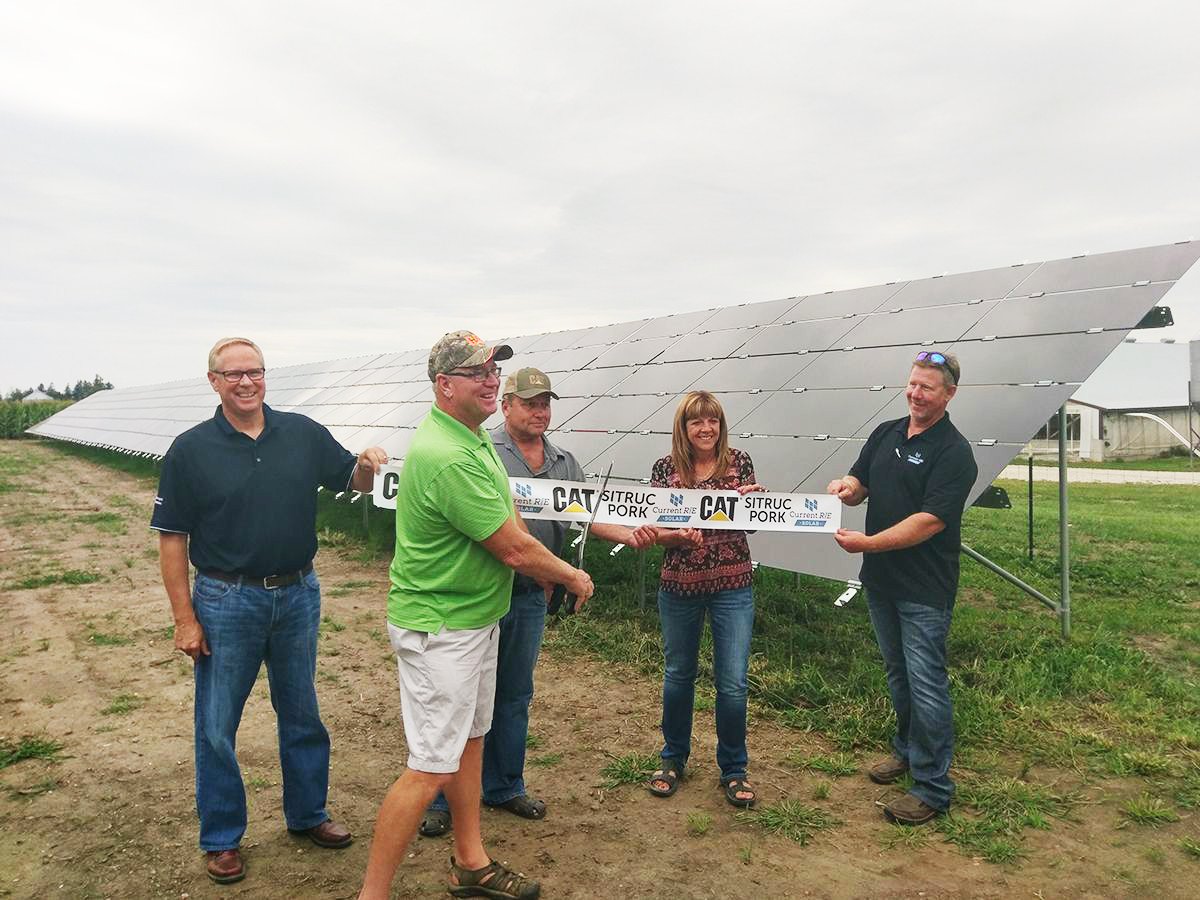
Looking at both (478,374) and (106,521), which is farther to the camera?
(106,521)

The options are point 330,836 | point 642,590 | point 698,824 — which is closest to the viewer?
point 330,836

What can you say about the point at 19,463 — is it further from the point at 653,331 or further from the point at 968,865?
the point at 968,865

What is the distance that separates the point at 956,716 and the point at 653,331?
27.3ft

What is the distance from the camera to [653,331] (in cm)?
1245

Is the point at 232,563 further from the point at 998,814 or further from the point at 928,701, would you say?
the point at 998,814

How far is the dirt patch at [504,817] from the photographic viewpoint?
3434mm

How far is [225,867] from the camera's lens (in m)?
3.45

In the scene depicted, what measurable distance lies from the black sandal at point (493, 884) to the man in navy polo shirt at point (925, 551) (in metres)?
1.79

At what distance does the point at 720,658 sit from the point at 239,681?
87.0 inches

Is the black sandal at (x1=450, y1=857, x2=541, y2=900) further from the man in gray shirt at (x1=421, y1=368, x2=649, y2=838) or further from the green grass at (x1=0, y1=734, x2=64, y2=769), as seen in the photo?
the green grass at (x1=0, y1=734, x2=64, y2=769)

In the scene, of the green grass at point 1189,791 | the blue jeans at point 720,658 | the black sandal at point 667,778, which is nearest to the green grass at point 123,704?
the black sandal at point 667,778

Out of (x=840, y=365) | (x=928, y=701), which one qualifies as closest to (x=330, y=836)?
(x=928, y=701)

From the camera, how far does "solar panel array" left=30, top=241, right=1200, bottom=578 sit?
5785 millimetres

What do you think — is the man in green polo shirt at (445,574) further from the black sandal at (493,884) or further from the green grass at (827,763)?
the green grass at (827,763)
